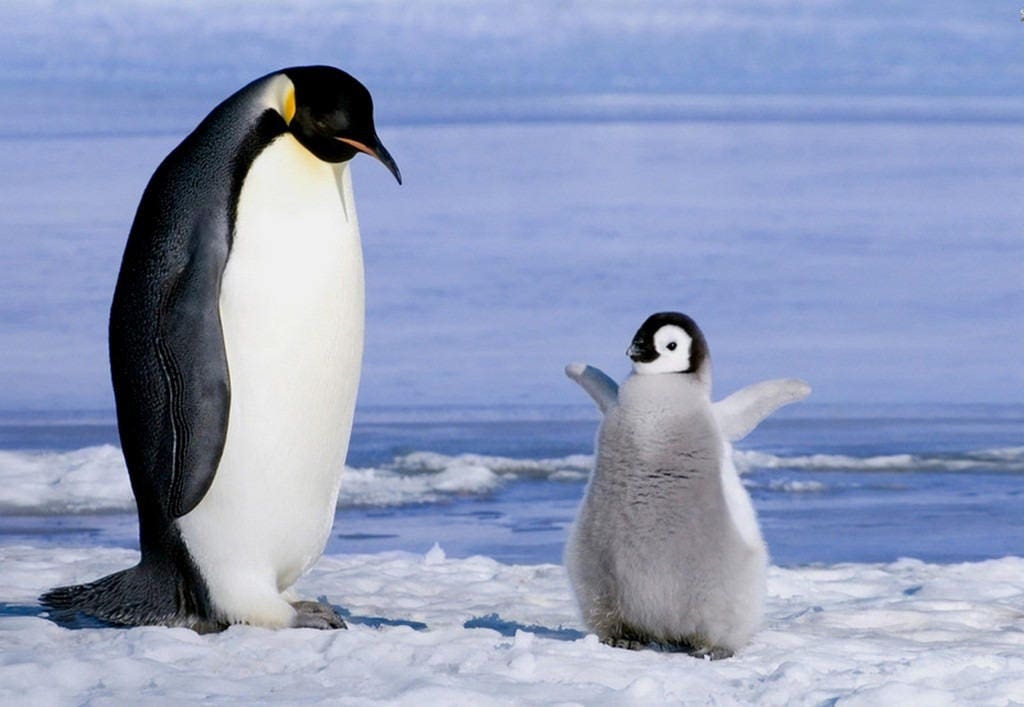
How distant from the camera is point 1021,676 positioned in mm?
3910

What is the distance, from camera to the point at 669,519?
392 cm

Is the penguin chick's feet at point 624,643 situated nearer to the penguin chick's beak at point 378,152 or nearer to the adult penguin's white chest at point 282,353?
the adult penguin's white chest at point 282,353

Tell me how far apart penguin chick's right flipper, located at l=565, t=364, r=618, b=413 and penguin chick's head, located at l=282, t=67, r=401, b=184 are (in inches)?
27.3

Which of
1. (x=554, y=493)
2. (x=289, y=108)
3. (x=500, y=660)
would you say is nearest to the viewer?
(x=500, y=660)


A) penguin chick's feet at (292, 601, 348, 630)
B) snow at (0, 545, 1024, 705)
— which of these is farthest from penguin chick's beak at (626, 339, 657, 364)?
penguin chick's feet at (292, 601, 348, 630)

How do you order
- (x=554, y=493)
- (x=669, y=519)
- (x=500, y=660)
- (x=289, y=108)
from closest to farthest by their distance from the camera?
(x=500, y=660) < (x=669, y=519) < (x=289, y=108) < (x=554, y=493)

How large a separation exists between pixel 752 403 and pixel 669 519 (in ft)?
1.40

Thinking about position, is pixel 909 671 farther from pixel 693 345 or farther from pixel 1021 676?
pixel 693 345

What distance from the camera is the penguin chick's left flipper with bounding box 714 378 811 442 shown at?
4109mm

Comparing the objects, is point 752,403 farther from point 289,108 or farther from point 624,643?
point 289,108

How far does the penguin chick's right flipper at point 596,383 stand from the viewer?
415 cm

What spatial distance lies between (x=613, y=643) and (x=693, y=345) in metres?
0.77

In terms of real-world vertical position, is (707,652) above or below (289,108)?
below

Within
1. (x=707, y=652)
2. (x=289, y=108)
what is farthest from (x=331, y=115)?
(x=707, y=652)
